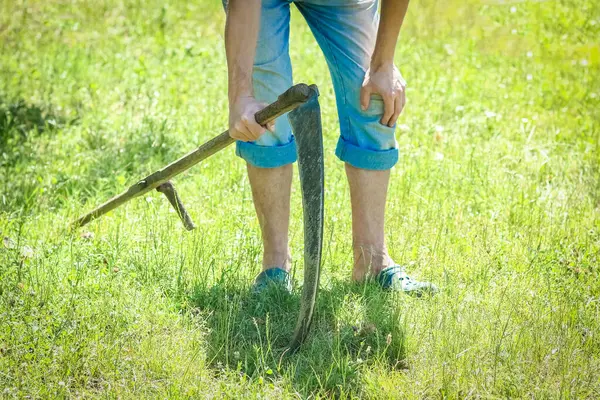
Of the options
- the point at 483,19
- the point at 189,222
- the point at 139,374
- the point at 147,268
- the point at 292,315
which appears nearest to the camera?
the point at 139,374

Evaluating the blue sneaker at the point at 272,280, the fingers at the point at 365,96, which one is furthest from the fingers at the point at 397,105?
the blue sneaker at the point at 272,280

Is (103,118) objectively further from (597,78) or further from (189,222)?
(597,78)

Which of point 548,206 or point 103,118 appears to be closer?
point 548,206

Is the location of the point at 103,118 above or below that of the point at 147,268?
above

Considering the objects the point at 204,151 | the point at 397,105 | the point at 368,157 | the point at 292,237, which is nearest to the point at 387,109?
the point at 397,105

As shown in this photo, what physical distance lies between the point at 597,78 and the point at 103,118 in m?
3.65

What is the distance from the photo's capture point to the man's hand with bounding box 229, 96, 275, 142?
2.87 m

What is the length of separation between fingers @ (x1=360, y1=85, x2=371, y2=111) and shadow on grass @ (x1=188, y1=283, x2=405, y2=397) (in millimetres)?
731

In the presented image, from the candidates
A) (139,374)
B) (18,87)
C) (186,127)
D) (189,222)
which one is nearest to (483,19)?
(186,127)

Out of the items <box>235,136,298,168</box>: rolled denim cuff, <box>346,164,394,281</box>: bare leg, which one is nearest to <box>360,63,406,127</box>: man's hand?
<box>346,164,394,281</box>: bare leg

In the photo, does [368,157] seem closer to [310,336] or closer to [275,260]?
[275,260]

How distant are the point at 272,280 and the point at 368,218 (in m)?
0.48

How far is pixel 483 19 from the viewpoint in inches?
300

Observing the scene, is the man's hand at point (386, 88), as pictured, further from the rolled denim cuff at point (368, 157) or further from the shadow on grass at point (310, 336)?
the shadow on grass at point (310, 336)
